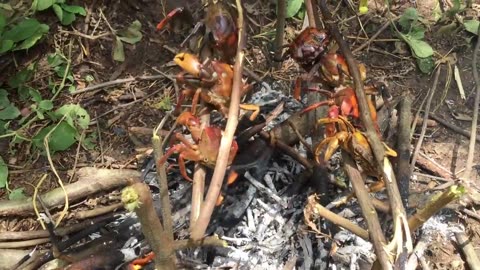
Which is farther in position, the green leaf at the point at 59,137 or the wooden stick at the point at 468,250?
the green leaf at the point at 59,137

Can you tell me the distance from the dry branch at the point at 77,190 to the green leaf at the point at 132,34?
1.84ft

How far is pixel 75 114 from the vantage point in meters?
2.09

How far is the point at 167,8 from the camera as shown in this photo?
2.33m

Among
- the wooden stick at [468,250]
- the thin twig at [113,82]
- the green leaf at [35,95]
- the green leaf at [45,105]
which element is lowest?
the wooden stick at [468,250]

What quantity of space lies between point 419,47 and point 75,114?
4.11 feet

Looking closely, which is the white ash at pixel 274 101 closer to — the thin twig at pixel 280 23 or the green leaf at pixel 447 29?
the thin twig at pixel 280 23

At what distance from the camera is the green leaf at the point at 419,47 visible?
2.25 metres

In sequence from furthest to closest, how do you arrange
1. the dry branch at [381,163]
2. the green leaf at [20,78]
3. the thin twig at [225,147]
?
the green leaf at [20,78] < the thin twig at [225,147] < the dry branch at [381,163]

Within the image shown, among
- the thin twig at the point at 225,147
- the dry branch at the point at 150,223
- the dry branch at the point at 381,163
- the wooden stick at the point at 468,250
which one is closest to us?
the dry branch at the point at 150,223

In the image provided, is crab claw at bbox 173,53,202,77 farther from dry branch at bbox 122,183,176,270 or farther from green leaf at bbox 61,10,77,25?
green leaf at bbox 61,10,77,25

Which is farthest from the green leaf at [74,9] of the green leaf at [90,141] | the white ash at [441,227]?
the white ash at [441,227]

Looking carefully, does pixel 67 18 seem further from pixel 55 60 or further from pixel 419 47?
pixel 419 47

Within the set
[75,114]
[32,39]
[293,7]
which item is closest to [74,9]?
[32,39]

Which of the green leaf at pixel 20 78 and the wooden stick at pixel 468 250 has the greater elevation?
the green leaf at pixel 20 78
